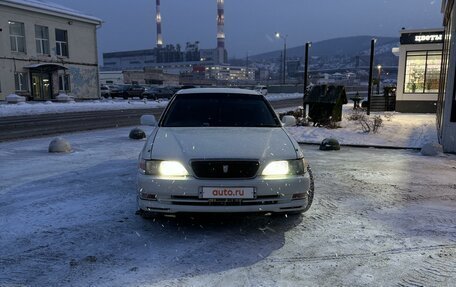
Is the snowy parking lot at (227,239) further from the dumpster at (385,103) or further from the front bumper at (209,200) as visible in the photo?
the dumpster at (385,103)

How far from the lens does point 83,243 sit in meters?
4.16

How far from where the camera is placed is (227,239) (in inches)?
170

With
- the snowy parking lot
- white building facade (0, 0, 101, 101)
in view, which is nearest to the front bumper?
the snowy parking lot

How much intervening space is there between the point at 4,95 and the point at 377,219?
112 ft

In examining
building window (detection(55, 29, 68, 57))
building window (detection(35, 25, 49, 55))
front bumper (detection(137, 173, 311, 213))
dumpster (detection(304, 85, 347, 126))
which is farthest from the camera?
building window (detection(55, 29, 68, 57))

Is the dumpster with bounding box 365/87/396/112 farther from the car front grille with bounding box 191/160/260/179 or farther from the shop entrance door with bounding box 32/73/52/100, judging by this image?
the shop entrance door with bounding box 32/73/52/100

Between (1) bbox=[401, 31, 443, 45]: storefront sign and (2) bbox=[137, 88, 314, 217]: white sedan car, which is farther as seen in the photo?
(1) bbox=[401, 31, 443, 45]: storefront sign

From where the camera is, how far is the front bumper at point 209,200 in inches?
163

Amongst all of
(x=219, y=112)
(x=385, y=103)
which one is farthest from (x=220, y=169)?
(x=385, y=103)

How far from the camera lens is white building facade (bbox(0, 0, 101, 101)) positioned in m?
32.3

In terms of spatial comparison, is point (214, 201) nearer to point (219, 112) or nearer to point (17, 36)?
point (219, 112)

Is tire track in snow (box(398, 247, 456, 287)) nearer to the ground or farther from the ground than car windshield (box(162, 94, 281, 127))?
nearer to the ground

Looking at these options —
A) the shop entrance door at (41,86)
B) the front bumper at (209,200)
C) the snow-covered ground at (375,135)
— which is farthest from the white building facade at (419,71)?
the shop entrance door at (41,86)

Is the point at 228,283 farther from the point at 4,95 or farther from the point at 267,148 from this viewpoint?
the point at 4,95
